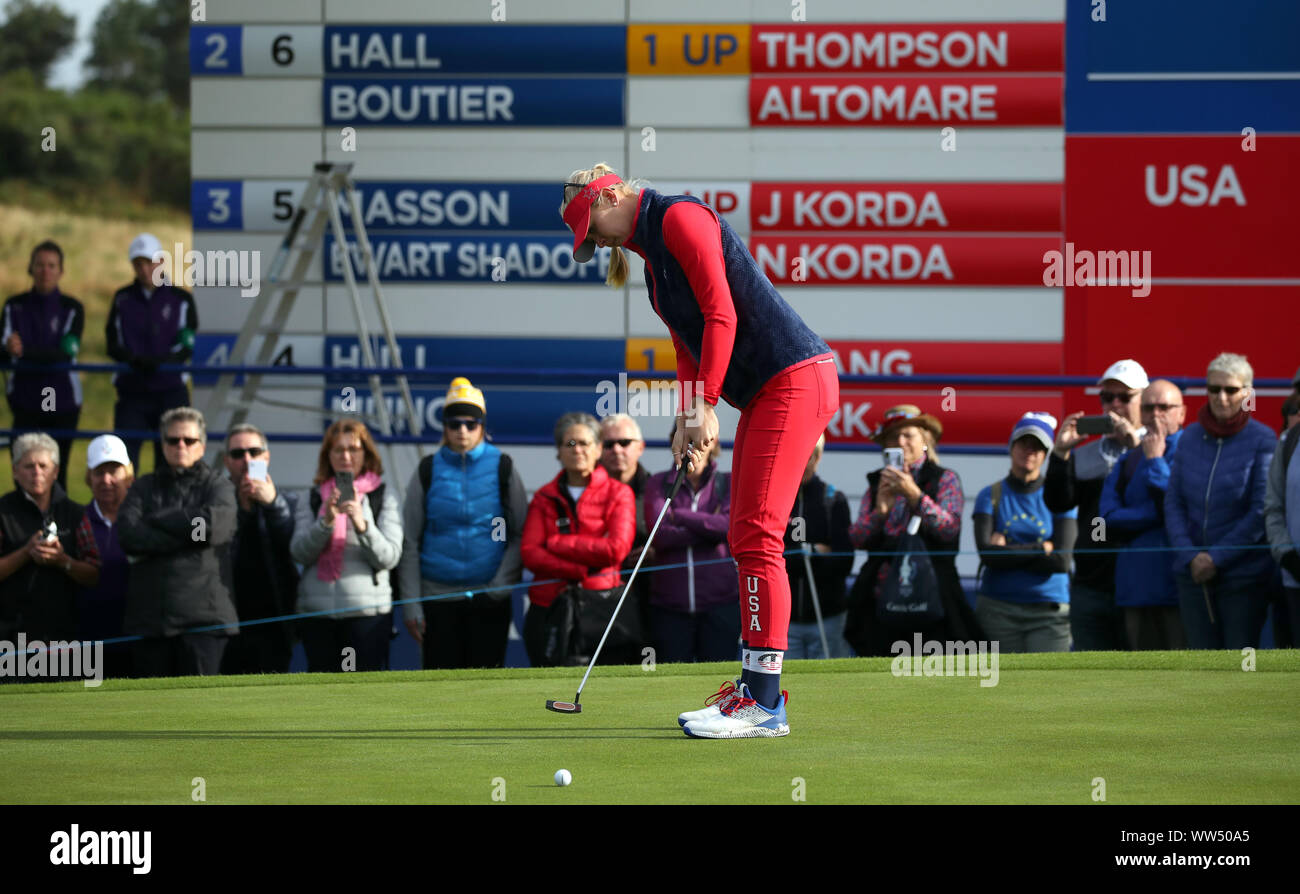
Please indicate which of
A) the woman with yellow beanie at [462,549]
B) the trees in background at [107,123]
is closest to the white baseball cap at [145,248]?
the woman with yellow beanie at [462,549]

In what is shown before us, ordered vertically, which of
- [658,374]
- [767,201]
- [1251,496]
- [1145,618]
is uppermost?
[767,201]

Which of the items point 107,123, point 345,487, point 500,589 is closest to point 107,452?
point 345,487

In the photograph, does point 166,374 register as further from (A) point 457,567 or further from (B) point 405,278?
→ (A) point 457,567

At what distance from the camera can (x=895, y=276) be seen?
431 inches

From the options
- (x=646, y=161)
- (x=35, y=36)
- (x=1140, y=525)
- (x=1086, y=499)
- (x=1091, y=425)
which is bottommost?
(x=1140, y=525)

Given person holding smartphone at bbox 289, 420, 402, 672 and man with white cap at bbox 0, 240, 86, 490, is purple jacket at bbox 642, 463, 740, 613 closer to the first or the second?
person holding smartphone at bbox 289, 420, 402, 672

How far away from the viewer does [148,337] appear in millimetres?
10867

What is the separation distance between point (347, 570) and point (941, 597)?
283 cm

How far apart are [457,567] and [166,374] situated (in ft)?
10.6

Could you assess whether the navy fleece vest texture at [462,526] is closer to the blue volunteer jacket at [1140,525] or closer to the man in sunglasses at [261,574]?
the man in sunglasses at [261,574]

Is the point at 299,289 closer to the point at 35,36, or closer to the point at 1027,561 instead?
the point at 1027,561

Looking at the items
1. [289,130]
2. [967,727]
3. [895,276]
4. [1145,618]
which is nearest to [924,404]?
[895,276]

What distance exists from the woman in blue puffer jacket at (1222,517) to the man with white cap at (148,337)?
5981mm

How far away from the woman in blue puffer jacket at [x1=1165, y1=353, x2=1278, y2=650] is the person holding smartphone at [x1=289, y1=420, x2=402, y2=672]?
3715mm
